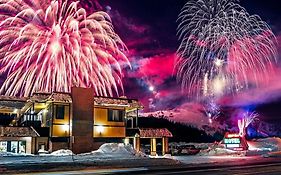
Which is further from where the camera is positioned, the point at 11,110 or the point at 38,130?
the point at 11,110

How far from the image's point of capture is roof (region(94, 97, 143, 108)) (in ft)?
164

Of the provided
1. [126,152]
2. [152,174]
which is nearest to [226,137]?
[126,152]

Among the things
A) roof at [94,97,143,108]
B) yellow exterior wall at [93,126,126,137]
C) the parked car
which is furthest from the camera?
the parked car

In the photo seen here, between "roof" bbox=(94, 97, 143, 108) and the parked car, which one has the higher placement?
"roof" bbox=(94, 97, 143, 108)

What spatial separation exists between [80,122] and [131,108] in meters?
8.51

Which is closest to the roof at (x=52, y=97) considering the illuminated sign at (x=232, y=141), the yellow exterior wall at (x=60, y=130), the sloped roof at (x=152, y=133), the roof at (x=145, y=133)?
the yellow exterior wall at (x=60, y=130)

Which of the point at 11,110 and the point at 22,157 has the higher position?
the point at 11,110

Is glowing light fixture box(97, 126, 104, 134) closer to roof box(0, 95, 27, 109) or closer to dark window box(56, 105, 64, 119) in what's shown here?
→ dark window box(56, 105, 64, 119)

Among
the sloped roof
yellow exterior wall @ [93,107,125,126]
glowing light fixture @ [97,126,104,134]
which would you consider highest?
yellow exterior wall @ [93,107,125,126]

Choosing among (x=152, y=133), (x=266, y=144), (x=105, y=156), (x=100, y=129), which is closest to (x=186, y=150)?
(x=152, y=133)

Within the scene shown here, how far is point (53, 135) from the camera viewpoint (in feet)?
152

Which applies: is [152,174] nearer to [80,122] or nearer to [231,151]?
[80,122]

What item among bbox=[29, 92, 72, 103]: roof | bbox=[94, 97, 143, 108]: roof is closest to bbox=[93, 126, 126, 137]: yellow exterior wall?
bbox=[94, 97, 143, 108]: roof

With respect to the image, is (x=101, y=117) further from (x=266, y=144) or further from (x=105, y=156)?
(x=266, y=144)
